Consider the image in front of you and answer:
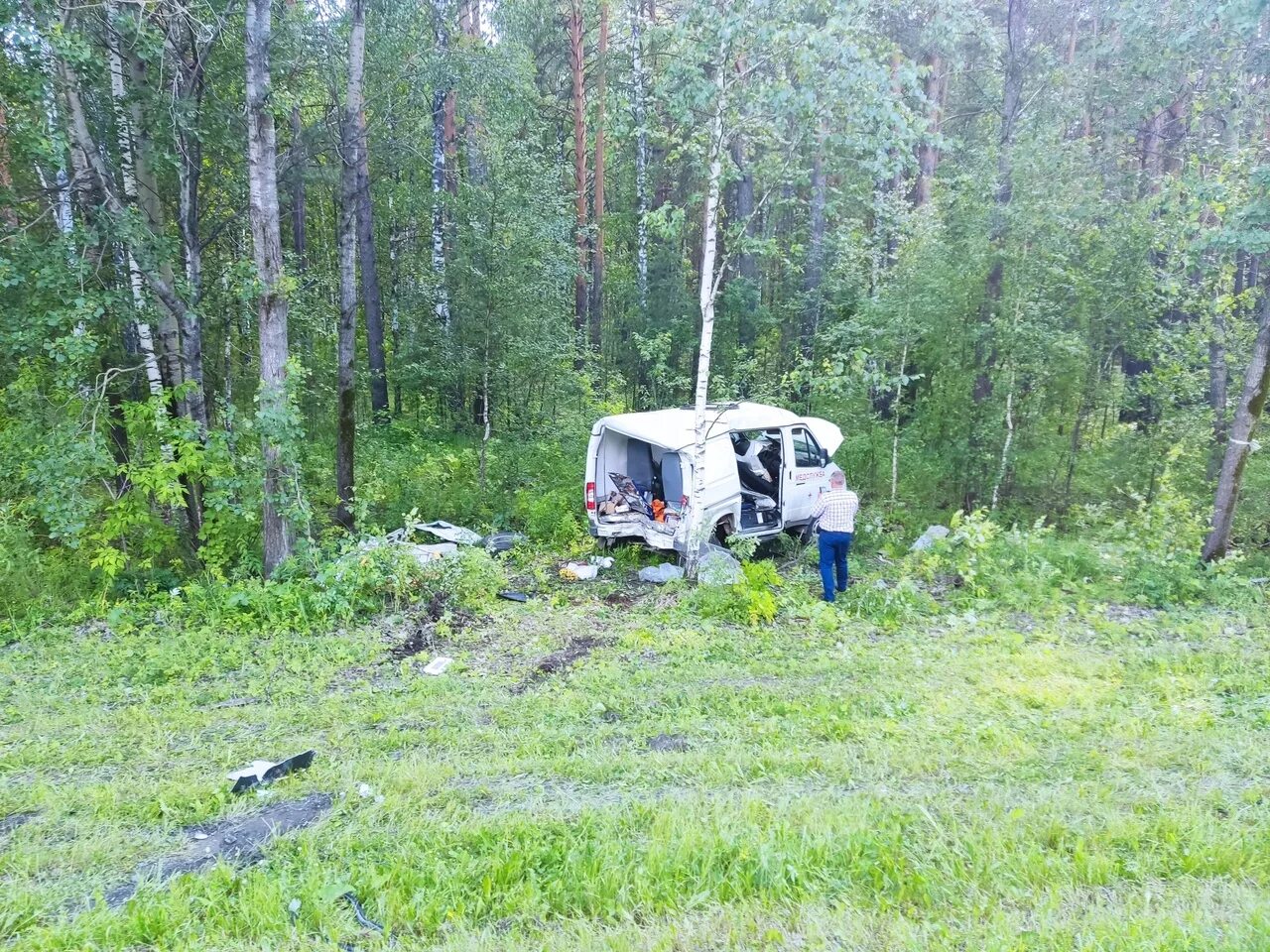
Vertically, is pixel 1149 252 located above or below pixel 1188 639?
above

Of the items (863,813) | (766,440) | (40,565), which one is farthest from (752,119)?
(40,565)

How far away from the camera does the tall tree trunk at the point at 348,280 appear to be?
946 centimetres

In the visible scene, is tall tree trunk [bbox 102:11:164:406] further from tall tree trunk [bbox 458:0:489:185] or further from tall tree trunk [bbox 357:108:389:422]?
tall tree trunk [bbox 458:0:489:185]

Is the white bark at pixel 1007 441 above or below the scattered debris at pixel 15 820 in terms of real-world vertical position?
above

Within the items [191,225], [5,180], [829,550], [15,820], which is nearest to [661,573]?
[829,550]

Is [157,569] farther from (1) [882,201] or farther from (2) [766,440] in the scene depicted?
(1) [882,201]

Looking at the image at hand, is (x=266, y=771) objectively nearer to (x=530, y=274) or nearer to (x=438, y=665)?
(x=438, y=665)

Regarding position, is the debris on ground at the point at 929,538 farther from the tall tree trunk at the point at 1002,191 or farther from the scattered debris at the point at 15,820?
the scattered debris at the point at 15,820

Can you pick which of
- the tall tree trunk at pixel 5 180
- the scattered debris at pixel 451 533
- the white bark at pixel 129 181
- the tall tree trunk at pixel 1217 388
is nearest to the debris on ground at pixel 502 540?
the scattered debris at pixel 451 533

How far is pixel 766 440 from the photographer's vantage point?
10.6 metres

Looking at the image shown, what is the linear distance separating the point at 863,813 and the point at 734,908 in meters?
0.98

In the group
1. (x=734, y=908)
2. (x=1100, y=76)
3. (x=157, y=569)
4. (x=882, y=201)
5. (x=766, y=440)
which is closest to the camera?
(x=734, y=908)

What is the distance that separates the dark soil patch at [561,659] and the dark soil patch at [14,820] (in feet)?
9.75

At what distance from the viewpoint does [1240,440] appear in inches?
332
